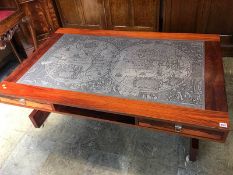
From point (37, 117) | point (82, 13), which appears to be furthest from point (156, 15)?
point (37, 117)

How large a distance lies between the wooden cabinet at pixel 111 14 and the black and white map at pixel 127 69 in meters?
0.56

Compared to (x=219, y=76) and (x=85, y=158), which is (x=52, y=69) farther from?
(x=219, y=76)

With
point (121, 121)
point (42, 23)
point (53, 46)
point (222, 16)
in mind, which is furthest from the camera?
point (42, 23)

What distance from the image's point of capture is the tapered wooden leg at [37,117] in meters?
1.53

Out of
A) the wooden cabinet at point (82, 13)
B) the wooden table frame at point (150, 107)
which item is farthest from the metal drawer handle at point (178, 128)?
the wooden cabinet at point (82, 13)

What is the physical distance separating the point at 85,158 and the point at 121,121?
423 mm

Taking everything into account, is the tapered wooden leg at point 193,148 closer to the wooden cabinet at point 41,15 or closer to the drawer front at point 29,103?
the drawer front at point 29,103

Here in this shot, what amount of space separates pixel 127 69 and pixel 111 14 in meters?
0.97

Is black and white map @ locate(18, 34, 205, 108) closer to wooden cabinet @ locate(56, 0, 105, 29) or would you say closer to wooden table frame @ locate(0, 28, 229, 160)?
wooden table frame @ locate(0, 28, 229, 160)

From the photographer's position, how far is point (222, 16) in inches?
72.2

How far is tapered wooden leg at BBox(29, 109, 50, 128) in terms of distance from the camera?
1.53 metres

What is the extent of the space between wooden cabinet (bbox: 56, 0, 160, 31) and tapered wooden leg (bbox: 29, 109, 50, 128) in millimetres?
1048

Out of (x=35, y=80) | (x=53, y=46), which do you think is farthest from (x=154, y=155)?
(x=53, y=46)

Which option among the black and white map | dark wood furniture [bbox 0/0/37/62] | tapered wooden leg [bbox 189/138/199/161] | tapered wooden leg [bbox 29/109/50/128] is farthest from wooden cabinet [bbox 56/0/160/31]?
A: tapered wooden leg [bbox 189/138/199/161]
